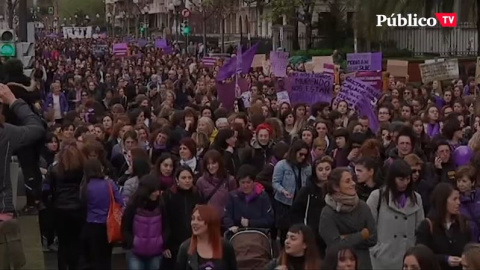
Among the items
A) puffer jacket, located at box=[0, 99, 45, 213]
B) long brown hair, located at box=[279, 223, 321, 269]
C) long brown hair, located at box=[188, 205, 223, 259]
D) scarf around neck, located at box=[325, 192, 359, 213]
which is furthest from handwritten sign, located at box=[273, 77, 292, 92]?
long brown hair, located at box=[279, 223, 321, 269]

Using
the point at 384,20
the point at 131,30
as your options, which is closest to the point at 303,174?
the point at 384,20

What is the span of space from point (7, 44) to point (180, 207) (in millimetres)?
8768

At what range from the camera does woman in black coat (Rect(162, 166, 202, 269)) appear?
966 cm

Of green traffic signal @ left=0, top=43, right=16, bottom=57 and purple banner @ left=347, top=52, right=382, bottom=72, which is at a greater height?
green traffic signal @ left=0, top=43, right=16, bottom=57

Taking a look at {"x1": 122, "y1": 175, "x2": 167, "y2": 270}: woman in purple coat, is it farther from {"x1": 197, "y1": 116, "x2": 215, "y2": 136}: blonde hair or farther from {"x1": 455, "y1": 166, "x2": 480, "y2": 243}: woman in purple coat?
{"x1": 197, "y1": 116, "x2": 215, "y2": 136}: blonde hair

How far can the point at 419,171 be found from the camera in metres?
10.0

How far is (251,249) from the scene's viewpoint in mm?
8883

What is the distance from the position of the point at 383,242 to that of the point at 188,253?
189 cm

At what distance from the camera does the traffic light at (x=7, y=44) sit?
57.8 ft

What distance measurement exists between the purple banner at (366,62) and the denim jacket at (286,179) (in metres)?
11.2

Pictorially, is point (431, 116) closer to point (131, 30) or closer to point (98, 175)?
point (98, 175)

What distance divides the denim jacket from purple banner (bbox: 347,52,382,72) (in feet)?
36.8

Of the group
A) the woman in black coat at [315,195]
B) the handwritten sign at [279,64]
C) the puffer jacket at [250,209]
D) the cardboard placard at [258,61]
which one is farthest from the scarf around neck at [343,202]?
the cardboard placard at [258,61]

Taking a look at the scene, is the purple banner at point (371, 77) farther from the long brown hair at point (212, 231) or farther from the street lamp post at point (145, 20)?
the street lamp post at point (145, 20)
